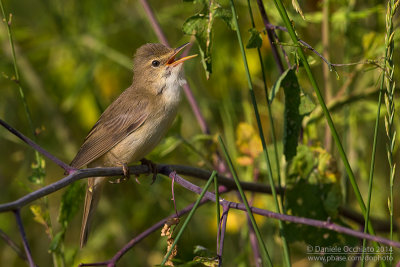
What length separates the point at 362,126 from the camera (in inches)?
152

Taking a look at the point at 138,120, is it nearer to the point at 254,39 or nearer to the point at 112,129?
the point at 112,129

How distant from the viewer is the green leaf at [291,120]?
7.31 ft

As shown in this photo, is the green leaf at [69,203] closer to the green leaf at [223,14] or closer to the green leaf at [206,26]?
the green leaf at [206,26]

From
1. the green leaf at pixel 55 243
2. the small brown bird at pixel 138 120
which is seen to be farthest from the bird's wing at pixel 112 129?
the green leaf at pixel 55 243

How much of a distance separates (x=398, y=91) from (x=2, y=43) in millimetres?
3102

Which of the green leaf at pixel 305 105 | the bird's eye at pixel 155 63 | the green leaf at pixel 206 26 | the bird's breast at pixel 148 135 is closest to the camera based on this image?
the green leaf at pixel 206 26

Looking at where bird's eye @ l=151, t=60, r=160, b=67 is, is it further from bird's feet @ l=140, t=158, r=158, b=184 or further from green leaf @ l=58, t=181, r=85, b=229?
green leaf @ l=58, t=181, r=85, b=229

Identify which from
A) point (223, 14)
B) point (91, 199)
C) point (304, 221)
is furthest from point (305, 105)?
point (91, 199)

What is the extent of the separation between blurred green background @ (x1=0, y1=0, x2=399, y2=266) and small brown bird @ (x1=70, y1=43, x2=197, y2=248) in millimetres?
144

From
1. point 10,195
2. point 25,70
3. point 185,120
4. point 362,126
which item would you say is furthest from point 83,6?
point 362,126

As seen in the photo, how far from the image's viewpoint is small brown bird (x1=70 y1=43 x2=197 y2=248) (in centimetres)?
292

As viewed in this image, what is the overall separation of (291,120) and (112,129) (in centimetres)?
127

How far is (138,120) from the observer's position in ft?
9.92

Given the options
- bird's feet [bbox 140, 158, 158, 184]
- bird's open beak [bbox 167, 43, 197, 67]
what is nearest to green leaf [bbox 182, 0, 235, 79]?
bird's feet [bbox 140, 158, 158, 184]
